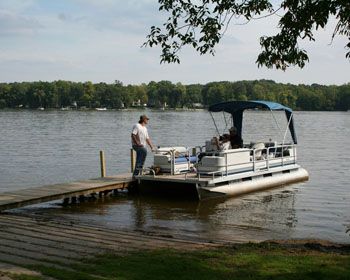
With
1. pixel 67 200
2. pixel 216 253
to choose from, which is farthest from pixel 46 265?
pixel 67 200

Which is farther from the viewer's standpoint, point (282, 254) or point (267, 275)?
point (282, 254)

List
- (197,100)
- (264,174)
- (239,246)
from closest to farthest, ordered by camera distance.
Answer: (239,246) → (264,174) → (197,100)

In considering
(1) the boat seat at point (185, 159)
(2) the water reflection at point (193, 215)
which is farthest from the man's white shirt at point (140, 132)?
(2) the water reflection at point (193, 215)

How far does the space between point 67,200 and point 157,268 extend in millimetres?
10173

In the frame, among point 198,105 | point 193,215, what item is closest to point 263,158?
point 193,215

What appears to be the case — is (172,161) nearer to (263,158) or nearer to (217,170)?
(217,170)

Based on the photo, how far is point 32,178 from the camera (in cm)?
2519

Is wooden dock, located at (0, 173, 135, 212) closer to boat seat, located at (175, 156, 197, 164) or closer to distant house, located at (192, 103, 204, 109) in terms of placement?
boat seat, located at (175, 156, 197, 164)

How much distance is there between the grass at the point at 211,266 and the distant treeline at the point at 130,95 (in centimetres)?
14977

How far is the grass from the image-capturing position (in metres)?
7.13

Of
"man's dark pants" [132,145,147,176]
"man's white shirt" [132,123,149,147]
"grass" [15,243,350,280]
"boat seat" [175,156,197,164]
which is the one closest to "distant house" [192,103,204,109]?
"boat seat" [175,156,197,164]

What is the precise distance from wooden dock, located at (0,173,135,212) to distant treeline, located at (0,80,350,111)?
140m

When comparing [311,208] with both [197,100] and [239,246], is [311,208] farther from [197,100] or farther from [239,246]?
[197,100]

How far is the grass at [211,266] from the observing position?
7133 mm
